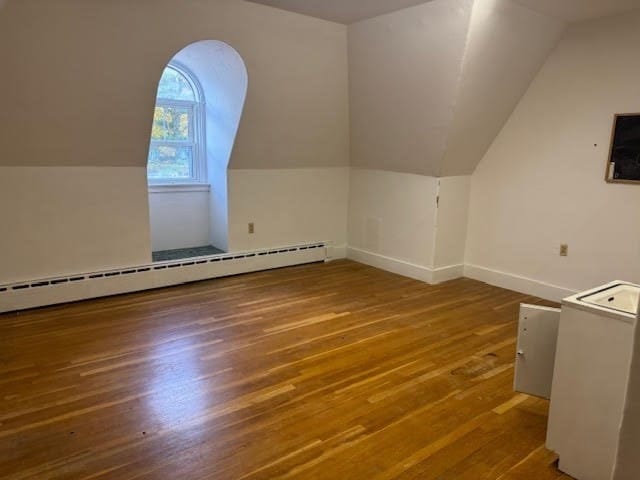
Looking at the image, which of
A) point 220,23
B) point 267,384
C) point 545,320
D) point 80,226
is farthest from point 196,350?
point 220,23

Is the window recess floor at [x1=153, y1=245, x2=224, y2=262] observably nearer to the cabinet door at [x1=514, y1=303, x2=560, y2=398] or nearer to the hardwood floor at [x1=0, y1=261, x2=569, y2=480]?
the hardwood floor at [x1=0, y1=261, x2=569, y2=480]

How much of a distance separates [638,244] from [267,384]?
2884mm

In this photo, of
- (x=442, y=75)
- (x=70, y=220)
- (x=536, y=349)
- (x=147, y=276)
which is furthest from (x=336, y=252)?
(x=536, y=349)

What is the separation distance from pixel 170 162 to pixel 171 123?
39 cm

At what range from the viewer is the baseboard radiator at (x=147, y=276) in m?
3.47

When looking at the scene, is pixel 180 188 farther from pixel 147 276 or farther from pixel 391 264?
pixel 391 264

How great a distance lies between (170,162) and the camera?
15.0ft

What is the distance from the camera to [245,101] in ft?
13.0

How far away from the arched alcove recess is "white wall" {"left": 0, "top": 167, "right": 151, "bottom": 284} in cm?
81

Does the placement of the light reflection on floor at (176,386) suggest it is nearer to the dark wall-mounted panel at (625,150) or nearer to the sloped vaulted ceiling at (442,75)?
the sloped vaulted ceiling at (442,75)

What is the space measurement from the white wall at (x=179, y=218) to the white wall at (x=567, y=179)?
9.26 feet

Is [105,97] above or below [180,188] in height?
above

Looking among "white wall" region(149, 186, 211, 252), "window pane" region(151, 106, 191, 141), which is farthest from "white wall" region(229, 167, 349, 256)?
"window pane" region(151, 106, 191, 141)

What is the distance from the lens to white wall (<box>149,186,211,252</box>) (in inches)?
177
